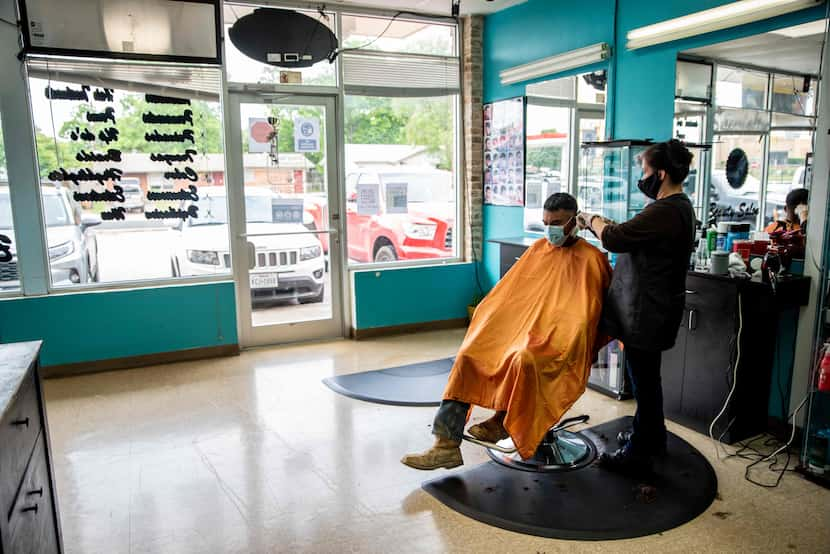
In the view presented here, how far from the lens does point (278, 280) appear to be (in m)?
4.92

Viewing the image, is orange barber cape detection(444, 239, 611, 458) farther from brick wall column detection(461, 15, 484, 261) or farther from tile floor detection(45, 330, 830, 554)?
brick wall column detection(461, 15, 484, 261)

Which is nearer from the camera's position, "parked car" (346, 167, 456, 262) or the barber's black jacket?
the barber's black jacket

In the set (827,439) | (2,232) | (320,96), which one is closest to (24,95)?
(2,232)

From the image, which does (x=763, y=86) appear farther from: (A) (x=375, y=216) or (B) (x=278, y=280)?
(B) (x=278, y=280)

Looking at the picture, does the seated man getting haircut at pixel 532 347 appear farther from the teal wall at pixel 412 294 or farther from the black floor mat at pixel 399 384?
the teal wall at pixel 412 294

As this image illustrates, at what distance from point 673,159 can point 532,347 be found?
100 centimetres

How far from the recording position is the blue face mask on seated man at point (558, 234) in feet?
9.34

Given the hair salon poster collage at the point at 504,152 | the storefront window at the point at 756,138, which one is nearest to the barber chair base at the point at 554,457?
the storefront window at the point at 756,138

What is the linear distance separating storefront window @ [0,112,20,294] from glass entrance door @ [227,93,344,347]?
1.42 metres

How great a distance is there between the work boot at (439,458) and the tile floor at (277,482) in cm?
15

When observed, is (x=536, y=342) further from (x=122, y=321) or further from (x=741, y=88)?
(x=122, y=321)

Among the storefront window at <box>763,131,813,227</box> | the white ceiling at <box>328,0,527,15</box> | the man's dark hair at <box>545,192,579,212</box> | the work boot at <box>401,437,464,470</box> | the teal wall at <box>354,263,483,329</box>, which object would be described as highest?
the white ceiling at <box>328,0,527,15</box>

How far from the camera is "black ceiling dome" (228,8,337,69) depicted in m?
4.34

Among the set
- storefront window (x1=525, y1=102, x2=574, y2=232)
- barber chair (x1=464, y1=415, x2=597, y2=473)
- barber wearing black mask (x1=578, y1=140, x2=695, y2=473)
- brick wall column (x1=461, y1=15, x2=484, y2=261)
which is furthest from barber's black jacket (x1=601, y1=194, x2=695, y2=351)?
brick wall column (x1=461, y1=15, x2=484, y2=261)
